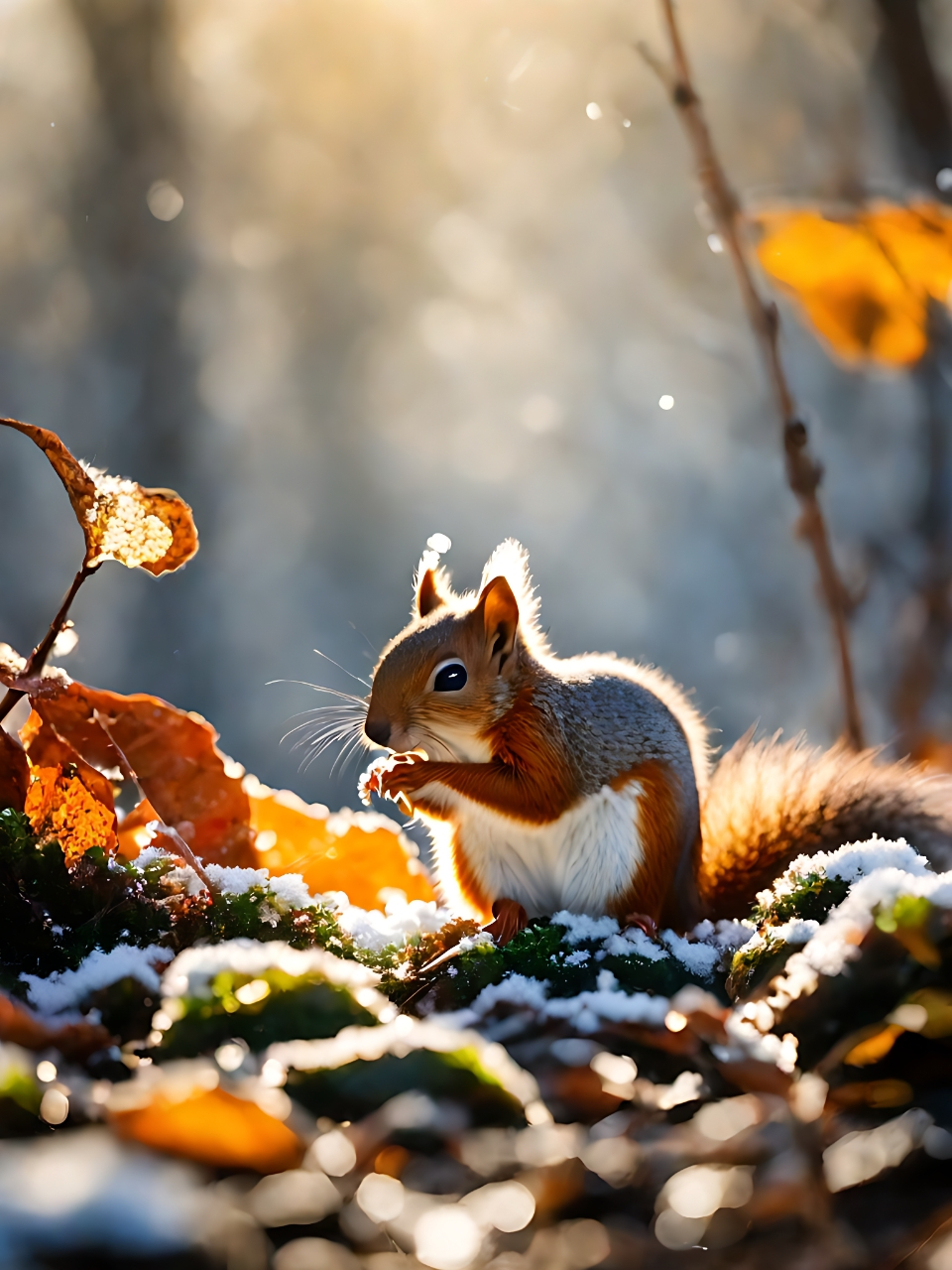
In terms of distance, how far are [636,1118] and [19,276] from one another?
8.36 ft

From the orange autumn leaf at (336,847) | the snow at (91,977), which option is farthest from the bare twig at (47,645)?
the orange autumn leaf at (336,847)

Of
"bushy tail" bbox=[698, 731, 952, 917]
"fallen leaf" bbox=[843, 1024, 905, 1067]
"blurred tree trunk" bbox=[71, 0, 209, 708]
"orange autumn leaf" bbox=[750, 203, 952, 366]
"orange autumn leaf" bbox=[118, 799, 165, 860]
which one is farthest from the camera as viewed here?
"blurred tree trunk" bbox=[71, 0, 209, 708]

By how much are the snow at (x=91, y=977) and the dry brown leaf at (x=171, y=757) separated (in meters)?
0.14

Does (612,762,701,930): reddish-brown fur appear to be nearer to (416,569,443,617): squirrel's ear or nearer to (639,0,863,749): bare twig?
(639,0,863,749): bare twig

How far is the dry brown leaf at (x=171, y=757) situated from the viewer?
68 centimetres

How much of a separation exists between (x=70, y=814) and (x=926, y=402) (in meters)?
1.59

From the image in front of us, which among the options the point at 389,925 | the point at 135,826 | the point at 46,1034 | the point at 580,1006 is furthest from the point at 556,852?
the point at 46,1034

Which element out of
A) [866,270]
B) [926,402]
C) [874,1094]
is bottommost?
[874,1094]

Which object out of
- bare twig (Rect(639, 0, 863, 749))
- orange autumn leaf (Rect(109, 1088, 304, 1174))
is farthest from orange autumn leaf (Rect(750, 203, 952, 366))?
orange autumn leaf (Rect(109, 1088, 304, 1174))

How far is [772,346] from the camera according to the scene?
102 cm

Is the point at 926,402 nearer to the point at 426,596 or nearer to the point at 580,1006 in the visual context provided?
the point at 426,596

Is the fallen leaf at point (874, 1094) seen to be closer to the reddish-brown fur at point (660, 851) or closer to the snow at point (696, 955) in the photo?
the snow at point (696, 955)

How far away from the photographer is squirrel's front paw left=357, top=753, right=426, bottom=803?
970 mm

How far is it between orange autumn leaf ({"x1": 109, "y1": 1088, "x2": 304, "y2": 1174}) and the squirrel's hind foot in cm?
51
